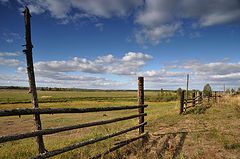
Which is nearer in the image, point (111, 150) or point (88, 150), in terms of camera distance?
point (111, 150)

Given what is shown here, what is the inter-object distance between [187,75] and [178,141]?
645 inches

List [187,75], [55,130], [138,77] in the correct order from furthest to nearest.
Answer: [187,75] < [138,77] < [55,130]

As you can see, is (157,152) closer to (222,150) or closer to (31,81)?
(222,150)

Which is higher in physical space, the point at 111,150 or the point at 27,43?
the point at 27,43

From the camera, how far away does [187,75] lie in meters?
19.2

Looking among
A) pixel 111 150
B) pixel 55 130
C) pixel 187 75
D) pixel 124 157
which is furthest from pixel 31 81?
pixel 187 75

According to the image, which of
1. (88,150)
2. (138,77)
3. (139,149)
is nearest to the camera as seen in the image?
(139,149)

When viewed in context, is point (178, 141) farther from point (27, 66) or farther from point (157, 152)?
point (27, 66)

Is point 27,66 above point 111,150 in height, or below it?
above

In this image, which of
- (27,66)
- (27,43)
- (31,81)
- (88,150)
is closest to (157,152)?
(88,150)

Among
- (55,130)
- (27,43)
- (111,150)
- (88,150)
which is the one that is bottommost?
(88,150)

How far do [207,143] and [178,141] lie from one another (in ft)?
3.27

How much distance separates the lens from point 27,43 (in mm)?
3438

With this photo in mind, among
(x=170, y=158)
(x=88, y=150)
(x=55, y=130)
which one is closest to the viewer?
(x=55, y=130)
